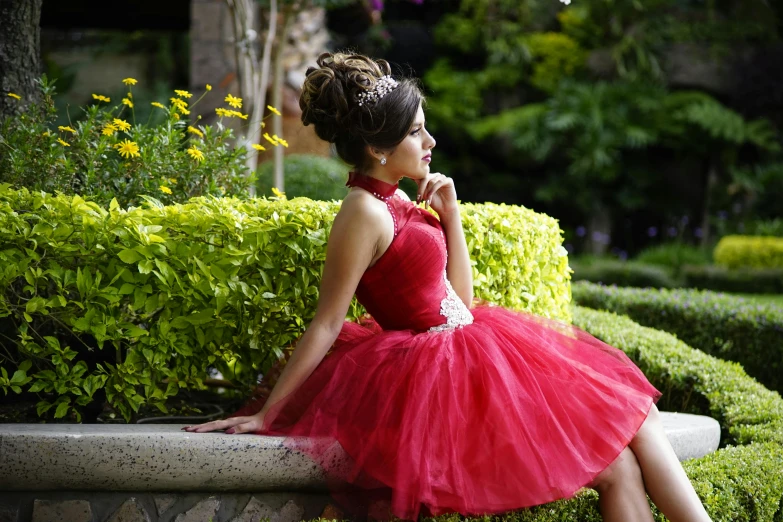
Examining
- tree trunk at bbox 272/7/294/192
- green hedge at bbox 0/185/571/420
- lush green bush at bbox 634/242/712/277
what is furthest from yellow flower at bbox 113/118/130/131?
lush green bush at bbox 634/242/712/277

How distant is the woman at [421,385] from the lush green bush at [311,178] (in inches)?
179

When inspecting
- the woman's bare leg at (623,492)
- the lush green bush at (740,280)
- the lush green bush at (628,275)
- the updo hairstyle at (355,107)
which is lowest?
the lush green bush at (628,275)

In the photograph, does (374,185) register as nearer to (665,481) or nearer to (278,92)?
(665,481)

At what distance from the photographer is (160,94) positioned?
12234 mm

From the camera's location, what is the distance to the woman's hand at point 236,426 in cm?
247

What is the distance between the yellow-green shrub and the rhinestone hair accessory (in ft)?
27.7

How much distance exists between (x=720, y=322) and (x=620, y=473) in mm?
3015

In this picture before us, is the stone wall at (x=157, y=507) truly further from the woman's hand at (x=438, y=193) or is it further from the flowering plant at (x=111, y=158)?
the flowering plant at (x=111, y=158)

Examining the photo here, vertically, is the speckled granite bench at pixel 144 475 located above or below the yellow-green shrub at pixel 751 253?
above

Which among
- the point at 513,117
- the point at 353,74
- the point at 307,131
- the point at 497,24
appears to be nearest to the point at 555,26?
the point at 497,24

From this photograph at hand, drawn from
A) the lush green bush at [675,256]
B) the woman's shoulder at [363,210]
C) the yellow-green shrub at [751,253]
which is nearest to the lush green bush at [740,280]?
the yellow-green shrub at [751,253]

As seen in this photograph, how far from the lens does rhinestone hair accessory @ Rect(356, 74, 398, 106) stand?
2604 millimetres

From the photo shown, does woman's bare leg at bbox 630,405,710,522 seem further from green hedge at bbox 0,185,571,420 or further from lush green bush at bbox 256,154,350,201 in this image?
lush green bush at bbox 256,154,350,201

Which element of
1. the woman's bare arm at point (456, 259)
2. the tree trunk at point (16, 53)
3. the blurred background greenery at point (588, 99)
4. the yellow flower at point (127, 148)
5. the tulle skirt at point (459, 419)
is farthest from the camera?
the blurred background greenery at point (588, 99)
